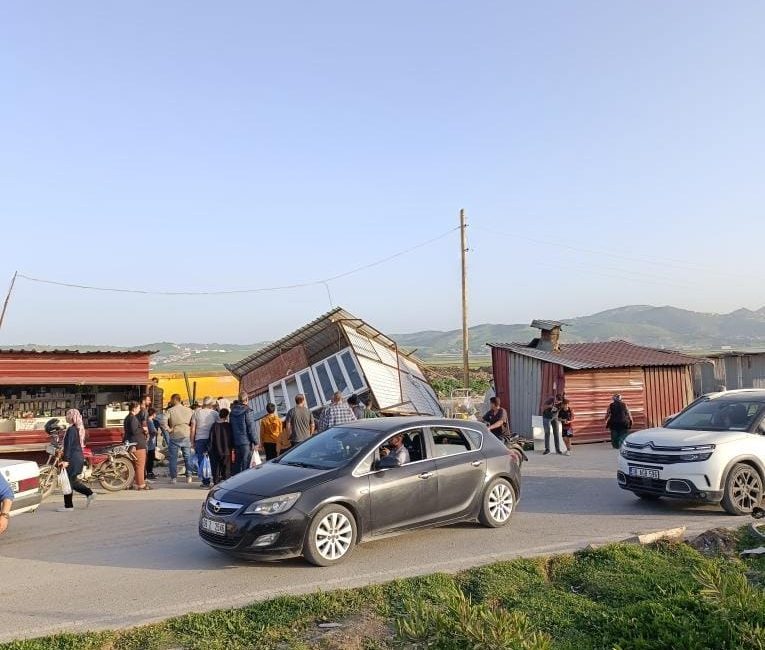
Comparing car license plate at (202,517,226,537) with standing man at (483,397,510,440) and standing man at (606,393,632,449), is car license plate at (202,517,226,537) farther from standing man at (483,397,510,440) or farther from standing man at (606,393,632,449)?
standing man at (606,393,632,449)

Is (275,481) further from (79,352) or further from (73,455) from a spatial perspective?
(79,352)

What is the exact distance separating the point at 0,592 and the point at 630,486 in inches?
326

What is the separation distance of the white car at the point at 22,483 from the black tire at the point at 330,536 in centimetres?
416

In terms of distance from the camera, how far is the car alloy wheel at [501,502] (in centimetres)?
937

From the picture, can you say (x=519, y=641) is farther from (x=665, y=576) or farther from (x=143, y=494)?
(x=143, y=494)

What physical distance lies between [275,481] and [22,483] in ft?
12.5

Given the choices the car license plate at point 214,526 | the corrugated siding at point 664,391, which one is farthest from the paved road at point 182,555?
the corrugated siding at point 664,391

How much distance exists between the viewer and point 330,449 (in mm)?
8672

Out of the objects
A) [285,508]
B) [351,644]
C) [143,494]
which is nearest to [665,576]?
[351,644]

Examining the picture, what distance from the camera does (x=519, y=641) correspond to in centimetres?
414

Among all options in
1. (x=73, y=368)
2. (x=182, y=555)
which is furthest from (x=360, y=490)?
(x=73, y=368)

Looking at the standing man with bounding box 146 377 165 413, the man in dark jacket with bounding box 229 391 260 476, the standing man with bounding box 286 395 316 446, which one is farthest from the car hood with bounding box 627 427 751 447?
the standing man with bounding box 146 377 165 413

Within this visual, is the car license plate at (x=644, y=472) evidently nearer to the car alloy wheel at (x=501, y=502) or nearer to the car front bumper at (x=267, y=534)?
the car alloy wheel at (x=501, y=502)

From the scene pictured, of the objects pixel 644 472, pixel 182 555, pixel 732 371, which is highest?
pixel 732 371
